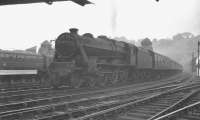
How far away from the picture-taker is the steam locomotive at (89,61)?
12.6 metres

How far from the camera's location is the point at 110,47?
16.0 meters

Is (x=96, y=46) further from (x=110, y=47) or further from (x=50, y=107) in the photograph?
→ (x=50, y=107)

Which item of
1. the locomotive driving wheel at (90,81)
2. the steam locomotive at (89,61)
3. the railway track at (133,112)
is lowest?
the railway track at (133,112)

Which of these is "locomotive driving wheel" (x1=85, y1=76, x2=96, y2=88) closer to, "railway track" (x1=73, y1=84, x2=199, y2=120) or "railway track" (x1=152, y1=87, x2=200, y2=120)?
"railway track" (x1=73, y1=84, x2=199, y2=120)

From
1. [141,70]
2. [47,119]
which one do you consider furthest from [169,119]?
[141,70]

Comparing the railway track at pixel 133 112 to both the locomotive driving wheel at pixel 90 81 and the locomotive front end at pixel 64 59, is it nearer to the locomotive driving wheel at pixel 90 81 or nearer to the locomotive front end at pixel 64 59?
the locomotive front end at pixel 64 59

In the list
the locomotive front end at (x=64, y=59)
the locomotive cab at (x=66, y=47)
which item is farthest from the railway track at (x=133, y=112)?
the locomotive cab at (x=66, y=47)

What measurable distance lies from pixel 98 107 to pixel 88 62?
632 centimetres

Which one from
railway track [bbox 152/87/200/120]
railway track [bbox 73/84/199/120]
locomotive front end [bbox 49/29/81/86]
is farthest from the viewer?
locomotive front end [bbox 49/29/81/86]

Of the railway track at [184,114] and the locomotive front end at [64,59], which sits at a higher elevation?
the locomotive front end at [64,59]

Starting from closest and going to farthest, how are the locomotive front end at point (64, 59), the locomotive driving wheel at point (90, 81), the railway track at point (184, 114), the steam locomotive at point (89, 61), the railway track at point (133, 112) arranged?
the railway track at point (184, 114)
the railway track at point (133, 112)
the locomotive front end at point (64, 59)
the steam locomotive at point (89, 61)
the locomotive driving wheel at point (90, 81)

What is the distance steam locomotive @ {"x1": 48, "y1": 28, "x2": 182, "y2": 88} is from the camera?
41.4 ft

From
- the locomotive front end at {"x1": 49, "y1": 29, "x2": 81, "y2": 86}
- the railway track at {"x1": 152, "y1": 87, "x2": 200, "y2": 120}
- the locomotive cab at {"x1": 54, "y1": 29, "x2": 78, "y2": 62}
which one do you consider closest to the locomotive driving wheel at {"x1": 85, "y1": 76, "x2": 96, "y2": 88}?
the locomotive front end at {"x1": 49, "y1": 29, "x2": 81, "y2": 86}

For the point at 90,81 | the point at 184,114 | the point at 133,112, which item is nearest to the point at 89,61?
the point at 90,81
